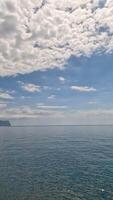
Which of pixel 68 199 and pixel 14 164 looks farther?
pixel 14 164

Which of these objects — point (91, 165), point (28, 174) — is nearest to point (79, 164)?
point (91, 165)

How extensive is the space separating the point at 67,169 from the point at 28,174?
1235 cm

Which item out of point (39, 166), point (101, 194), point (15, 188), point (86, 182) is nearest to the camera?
point (101, 194)

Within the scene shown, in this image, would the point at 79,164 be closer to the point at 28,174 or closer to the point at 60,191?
the point at 28,174

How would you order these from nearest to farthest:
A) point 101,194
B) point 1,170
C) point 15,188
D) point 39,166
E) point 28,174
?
point 101,194 < point 15,188 < point 28,174 < point 1,170 < point 39,166

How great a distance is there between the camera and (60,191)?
150 ft

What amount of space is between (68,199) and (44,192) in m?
6.24

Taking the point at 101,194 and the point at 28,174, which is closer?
the point at 101,194

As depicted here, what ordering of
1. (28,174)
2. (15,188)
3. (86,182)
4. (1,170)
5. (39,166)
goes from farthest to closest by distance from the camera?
(39,166) < (1,170) < (28,174) < (86,182) < (15,188)

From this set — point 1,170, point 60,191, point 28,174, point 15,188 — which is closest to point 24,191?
point 15,188

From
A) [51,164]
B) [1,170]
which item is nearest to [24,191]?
[1,170]

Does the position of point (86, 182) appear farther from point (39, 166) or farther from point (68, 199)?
point (39, 166)

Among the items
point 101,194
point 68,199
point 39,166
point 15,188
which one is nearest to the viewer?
point 68,199

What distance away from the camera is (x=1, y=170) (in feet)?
206
